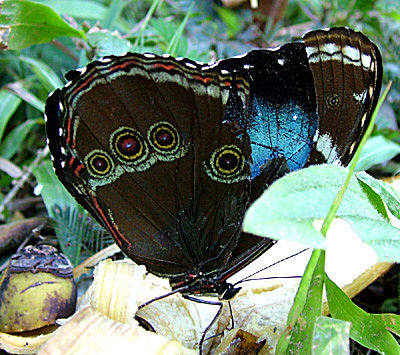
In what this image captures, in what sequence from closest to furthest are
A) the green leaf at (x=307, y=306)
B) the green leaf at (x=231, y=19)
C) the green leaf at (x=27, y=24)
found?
1. the green leaf at (x=307, y=306)
2. the green leaf at (x=27, y=24)
3. the green leaf at (x=231, y=19)

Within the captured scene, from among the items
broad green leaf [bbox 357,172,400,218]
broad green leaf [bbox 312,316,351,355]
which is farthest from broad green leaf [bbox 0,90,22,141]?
broad green leaf [bbox 312,316,351,355]

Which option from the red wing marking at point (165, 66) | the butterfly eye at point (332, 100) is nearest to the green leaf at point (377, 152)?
the butterfly eye at point (332, 100)

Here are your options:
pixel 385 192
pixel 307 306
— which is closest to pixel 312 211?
pixel 307 306

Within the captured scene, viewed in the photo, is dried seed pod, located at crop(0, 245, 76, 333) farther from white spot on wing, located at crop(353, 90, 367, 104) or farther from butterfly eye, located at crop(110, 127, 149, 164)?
white spot on wing, located at crop(353, 90, 367, 104)

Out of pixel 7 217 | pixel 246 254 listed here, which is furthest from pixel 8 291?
pixel 7 217

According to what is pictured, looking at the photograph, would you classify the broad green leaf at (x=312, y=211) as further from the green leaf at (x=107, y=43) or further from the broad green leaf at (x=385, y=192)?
the green leaf at (x=107, y=43)
